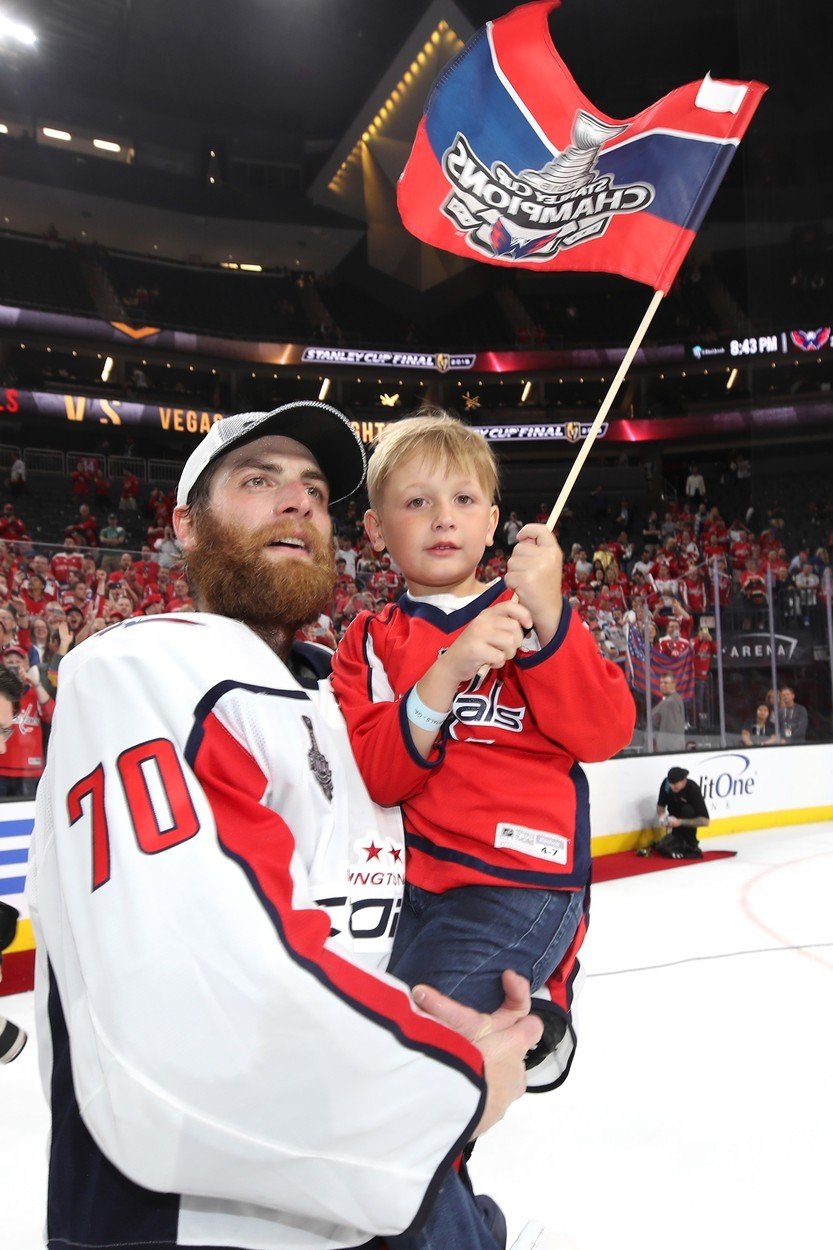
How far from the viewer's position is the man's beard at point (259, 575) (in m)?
1.24

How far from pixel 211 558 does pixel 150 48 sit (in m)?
28.1

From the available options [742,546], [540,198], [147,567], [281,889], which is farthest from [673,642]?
[742,546]

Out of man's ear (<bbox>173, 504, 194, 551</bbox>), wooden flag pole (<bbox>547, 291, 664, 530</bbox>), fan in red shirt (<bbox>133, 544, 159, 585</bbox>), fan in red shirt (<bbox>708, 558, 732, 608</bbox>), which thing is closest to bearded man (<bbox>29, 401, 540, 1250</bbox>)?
man's ear (<bbox>173, 504, 194, 551</bbox>)

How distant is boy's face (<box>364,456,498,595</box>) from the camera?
6.07 feet

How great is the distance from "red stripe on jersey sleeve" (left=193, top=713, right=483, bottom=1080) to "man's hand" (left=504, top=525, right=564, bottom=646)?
72cm

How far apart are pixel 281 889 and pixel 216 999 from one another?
0.11 meters

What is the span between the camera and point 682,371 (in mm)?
28172

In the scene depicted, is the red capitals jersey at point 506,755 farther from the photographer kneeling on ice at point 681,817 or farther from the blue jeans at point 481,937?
the photographer kneeling on ice at point 681,817

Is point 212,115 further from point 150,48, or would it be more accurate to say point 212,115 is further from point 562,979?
point 562,979

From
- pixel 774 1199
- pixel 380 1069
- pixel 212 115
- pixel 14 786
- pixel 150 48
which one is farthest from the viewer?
pixel 212 115

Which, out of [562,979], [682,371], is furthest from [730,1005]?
[682,371]

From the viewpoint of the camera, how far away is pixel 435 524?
1.85 meters

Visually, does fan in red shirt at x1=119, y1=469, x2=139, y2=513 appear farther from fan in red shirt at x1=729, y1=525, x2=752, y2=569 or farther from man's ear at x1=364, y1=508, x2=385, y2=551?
man's ear at x1=364, y1=508, x2=385, y2=551

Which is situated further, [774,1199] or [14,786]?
[14,786]
